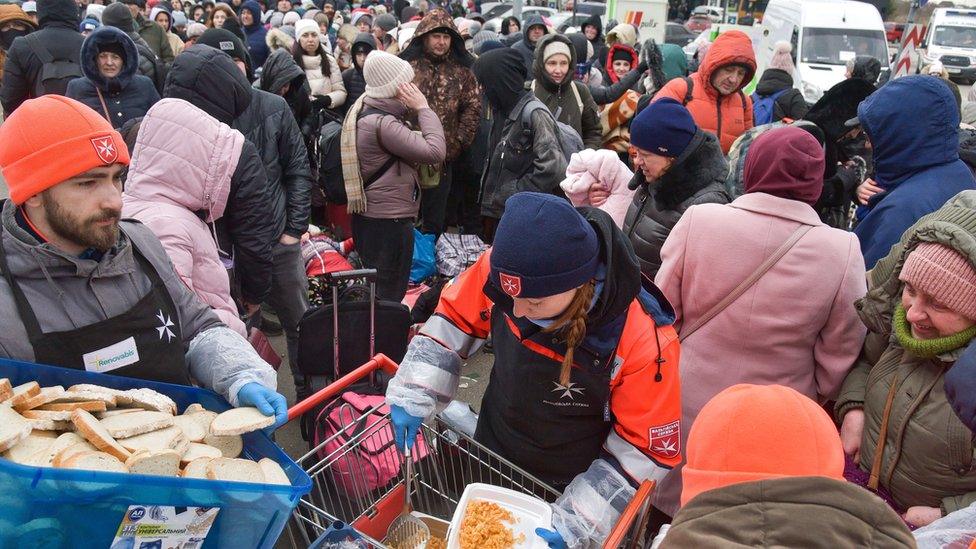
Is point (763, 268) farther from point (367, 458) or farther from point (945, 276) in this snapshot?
point (367, 458)

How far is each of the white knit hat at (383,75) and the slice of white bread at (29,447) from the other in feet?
11.0

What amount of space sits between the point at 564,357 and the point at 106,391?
129cm

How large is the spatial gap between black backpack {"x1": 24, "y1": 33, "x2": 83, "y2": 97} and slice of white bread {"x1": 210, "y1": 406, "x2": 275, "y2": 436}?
532cm

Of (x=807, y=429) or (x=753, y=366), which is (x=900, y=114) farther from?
(x=807, y=429)

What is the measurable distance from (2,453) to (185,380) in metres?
0.73

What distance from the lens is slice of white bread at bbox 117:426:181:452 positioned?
1668mm

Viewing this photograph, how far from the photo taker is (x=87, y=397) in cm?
175

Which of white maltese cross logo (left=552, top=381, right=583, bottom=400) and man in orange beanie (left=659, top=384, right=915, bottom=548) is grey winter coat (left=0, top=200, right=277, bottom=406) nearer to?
white maltese cross logo (left=552, top=381, right=583, bottom=400)

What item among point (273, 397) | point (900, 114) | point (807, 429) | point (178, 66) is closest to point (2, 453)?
point (273, 397)

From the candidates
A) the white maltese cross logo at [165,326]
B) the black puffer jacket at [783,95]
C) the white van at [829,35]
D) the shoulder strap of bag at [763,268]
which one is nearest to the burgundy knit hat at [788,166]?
the shoulder strap of bag at [763,268]

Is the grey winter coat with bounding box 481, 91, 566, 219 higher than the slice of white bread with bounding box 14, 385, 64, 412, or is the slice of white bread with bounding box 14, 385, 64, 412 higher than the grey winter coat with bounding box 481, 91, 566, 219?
the slice of white bread with bounding box 14, 385, 64, 412

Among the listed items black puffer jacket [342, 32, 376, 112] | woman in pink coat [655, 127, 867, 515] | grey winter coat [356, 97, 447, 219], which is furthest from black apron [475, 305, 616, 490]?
black puffer jacket [342, 32, 376, 112]

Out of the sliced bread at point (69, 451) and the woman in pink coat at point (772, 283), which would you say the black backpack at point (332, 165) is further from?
the sliced bread at point (69, 451)

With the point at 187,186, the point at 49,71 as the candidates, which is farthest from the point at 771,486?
the point at 49,71
